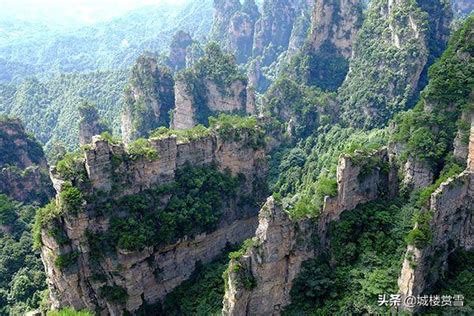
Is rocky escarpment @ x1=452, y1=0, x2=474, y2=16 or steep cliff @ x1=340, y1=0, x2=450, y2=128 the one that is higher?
rocky escarpment @ x1=452, y1=0, x2=474, y2=16

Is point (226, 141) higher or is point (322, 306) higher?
point (226, 141)

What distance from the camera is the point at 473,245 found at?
30281 mm

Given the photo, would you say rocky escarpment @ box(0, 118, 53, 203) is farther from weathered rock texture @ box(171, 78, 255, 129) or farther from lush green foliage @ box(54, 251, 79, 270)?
lush green foliage @ box(54, 251, 79, 270)

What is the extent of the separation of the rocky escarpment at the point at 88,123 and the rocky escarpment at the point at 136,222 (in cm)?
3759

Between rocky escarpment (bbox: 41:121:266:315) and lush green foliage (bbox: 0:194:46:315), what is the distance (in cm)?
784

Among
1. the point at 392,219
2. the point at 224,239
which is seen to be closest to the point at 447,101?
the point at 392,219

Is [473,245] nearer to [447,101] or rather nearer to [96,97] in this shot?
[447,101]

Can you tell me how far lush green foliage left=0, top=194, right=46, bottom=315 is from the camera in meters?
40.7

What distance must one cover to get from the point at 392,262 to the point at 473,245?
4871 millimetres

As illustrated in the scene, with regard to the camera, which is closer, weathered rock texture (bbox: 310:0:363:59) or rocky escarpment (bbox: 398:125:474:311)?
rocky escarpment (bbox: 398:125:474:311)

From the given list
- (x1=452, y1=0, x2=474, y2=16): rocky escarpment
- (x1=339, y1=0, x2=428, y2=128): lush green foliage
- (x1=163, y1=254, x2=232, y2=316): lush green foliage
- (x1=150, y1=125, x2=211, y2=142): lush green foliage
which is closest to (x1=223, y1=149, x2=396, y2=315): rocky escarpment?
(x1=163, y1=254, x2=232, y2=316): lush green foliage

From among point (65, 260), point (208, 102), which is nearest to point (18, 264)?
point (65, 260)

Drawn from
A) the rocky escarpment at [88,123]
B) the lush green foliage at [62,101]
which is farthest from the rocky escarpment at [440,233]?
the lush green foliage at [62,101]

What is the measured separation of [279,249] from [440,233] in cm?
877
